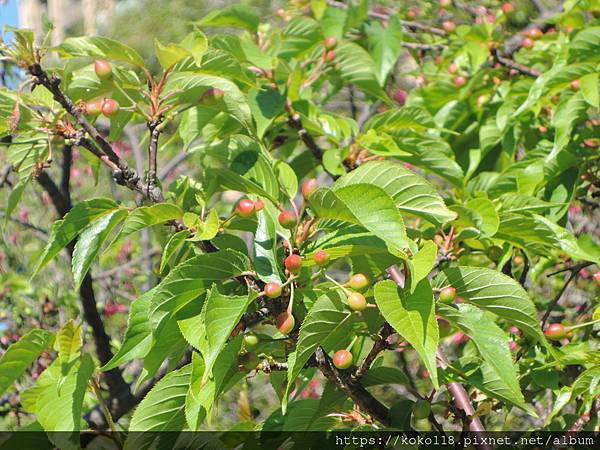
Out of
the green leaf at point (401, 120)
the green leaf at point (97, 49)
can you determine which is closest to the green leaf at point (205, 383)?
the green leaf at point (97, 49)

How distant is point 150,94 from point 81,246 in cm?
32

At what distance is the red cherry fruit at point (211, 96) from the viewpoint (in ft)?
4.54

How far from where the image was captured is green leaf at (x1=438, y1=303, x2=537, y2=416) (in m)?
1.13

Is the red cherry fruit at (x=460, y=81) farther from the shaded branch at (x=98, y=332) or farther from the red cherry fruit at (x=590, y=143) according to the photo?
the shaded branch at (x=98, y=332)

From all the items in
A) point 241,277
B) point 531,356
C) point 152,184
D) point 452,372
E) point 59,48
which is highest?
point 59,48

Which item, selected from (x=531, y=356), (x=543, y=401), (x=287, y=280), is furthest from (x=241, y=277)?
(x=543, y=401)

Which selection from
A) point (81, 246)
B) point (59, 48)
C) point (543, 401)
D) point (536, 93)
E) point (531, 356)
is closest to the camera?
point (81, 246)

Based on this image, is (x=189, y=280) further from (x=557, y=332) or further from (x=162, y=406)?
(x=557, y=332)

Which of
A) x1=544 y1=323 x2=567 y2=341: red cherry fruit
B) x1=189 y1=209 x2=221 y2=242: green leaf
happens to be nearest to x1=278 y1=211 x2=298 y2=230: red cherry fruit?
x1=189 y1=209 x2=221 y2=242: green leaf

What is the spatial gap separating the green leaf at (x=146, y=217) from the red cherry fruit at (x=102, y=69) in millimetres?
296

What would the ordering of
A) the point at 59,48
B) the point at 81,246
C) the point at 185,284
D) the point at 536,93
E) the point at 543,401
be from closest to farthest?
the point at 185,284 < the point at 81,246 < the point at 59,48 < the point at 536,93 < the point at 543,401

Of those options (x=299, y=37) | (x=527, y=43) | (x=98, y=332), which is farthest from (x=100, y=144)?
(x=527, y=43)

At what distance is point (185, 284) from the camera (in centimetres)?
112

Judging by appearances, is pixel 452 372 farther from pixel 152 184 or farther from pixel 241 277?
pixel 152 184
